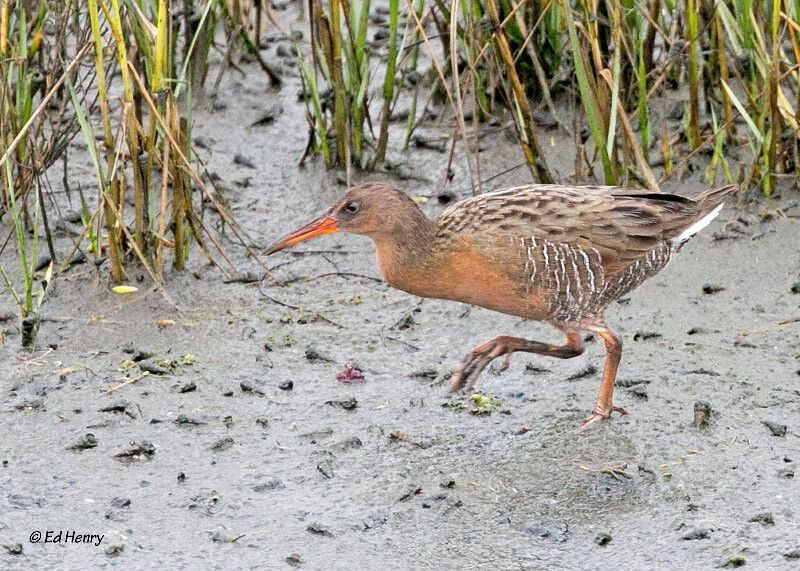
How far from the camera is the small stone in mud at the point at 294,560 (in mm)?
4160

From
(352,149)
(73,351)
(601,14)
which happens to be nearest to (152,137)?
(73,351)

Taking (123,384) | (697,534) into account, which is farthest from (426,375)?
(697,534)

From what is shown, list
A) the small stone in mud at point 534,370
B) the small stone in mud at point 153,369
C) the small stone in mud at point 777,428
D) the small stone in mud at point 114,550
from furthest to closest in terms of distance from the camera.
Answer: the small stone in mud at point 534,370, the small stone in mud at point 153,369, the small stone in mud at point 777,428, the small stone in mud at point 114,550

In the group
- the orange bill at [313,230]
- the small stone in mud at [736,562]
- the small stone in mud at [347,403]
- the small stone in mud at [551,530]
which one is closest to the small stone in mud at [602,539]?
the small stone in mud at [551,530]

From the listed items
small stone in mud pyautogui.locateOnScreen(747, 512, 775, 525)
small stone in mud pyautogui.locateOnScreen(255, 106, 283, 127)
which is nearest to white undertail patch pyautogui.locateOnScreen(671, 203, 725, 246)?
small stone in mud pyautogui.locateOnScreen(747, 512, 775, 525)

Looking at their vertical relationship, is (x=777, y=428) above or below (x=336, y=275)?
below

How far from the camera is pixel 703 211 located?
17.2 feet

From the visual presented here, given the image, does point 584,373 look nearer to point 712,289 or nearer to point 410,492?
point 712,289

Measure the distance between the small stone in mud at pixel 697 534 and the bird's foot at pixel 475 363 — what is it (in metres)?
1.04

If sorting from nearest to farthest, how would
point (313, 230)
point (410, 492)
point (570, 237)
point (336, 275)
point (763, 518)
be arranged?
point (763, 518) < point (410, 492) < point (570, 237) < point (313, 230) < point (336, 275)

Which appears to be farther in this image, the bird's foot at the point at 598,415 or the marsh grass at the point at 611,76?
the marsh grass at the point at 611,76

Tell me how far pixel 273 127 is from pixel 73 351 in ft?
7.58

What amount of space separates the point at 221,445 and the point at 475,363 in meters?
0.97

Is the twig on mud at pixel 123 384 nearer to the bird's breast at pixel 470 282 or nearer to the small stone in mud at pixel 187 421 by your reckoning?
the small stone in mud at pixel 187 421
